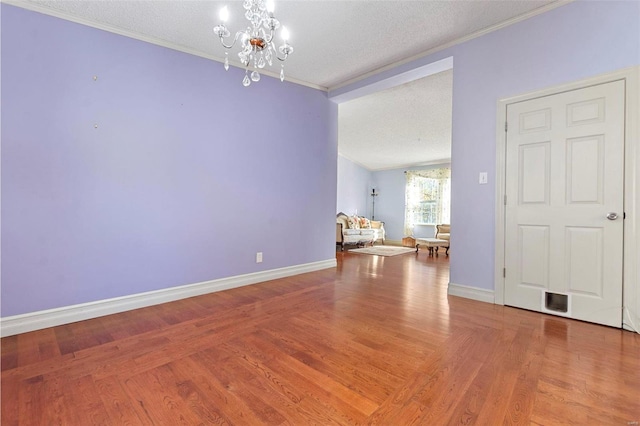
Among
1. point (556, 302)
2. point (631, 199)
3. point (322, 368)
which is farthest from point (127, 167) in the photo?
point (631, 199)

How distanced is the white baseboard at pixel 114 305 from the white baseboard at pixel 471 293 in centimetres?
221

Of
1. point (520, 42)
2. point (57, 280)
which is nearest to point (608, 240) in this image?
point (520, 42)

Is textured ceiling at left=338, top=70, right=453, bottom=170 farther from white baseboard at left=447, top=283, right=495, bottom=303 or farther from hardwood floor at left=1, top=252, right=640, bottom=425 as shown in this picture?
hardwood floor at left=1, top=252, right=640, bottom=425

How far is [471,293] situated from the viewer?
3.10 meters

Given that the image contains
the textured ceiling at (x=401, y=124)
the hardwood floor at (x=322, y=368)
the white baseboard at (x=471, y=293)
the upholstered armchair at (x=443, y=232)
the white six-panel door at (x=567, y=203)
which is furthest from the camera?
the upholstered armchair at (x=443, y=232)

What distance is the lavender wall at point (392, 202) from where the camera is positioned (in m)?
9.38

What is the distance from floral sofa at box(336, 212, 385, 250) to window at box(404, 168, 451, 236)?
1.28 metres

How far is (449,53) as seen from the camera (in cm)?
326

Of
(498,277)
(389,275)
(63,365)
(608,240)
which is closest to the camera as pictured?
(63,365)

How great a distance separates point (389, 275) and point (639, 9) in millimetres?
3549

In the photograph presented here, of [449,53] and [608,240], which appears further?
[449,53]

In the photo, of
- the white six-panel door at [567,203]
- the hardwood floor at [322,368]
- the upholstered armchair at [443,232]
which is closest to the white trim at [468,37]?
the white six-panel door at [567,203]

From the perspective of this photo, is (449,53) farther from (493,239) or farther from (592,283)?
(592,283)

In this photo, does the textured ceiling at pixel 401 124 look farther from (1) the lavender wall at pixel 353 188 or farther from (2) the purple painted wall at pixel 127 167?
(2) the purple painted wall at pixel 127 167
